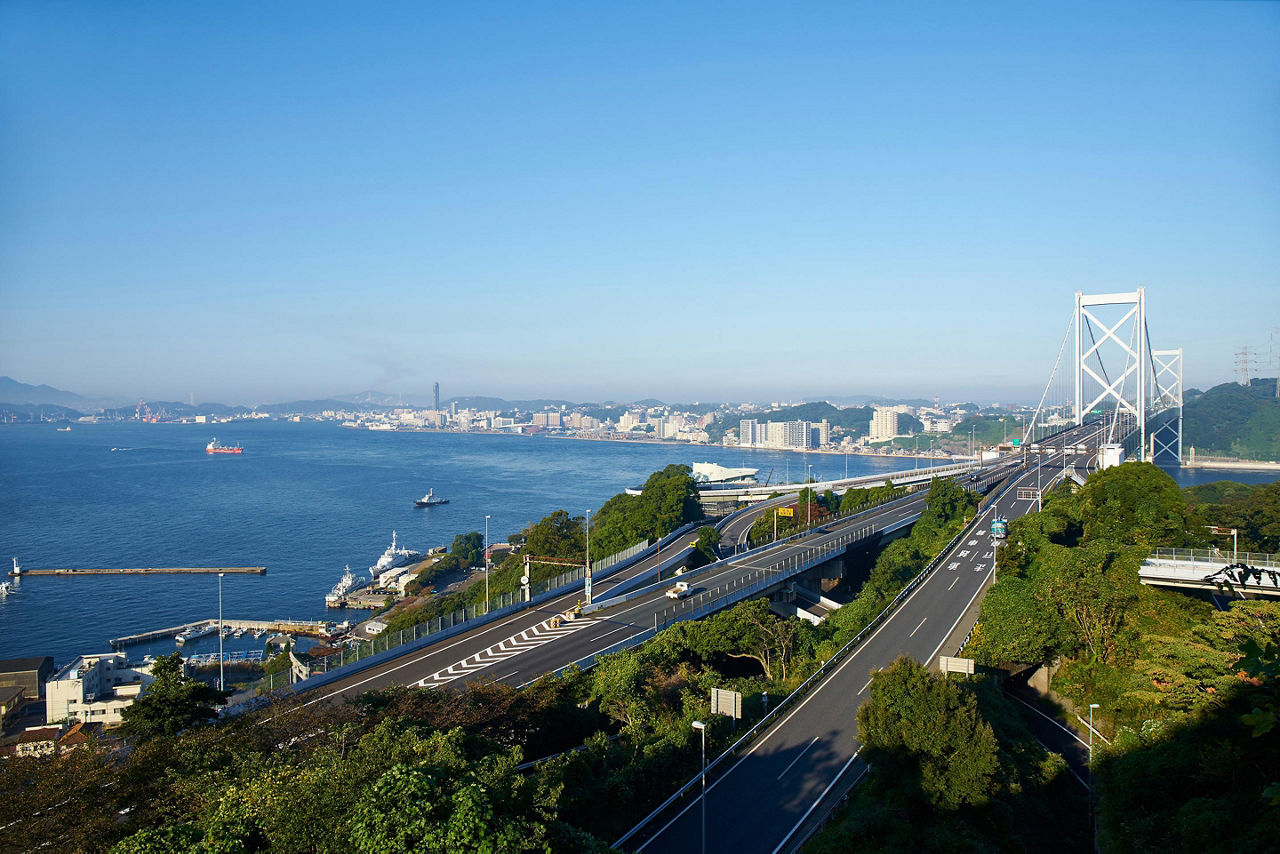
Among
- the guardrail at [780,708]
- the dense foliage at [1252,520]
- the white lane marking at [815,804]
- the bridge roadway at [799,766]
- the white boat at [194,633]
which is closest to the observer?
the white lane marking at [815,804]

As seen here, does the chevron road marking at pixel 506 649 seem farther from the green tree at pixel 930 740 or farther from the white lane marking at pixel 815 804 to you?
the green tree at pixel 930 740

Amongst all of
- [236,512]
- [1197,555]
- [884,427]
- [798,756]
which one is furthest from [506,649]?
[884,427]

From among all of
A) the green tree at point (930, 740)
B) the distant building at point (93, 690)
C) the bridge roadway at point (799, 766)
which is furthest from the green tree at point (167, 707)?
the distant building at point (93, 690)

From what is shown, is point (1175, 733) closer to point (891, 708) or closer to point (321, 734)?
point (891, 708)

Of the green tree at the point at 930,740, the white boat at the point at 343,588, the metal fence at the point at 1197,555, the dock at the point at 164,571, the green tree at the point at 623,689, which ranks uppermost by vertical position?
the metal fence at the point at 1197,555

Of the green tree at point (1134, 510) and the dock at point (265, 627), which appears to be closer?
the green tree at point (1134, 510)

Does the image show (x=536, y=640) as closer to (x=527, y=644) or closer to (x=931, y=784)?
(x=527, y=644)

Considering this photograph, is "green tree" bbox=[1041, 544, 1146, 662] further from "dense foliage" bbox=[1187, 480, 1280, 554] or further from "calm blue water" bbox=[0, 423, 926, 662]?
"calm blue water" bbox=[0, 423, 926, 662]

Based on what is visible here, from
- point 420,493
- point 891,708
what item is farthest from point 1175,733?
point 420,493
